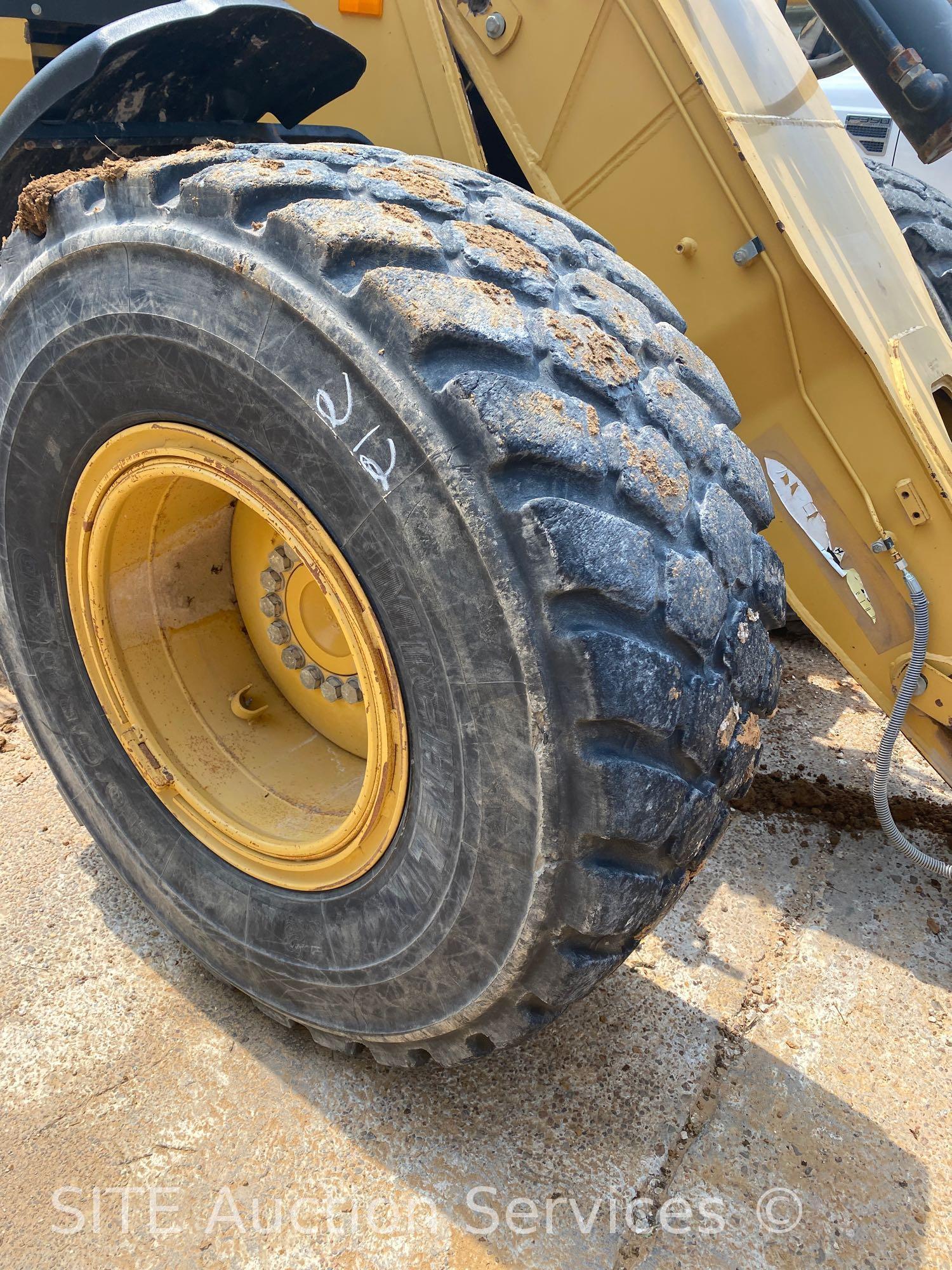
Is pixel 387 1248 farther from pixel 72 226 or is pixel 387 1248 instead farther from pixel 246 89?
pixel 246 89

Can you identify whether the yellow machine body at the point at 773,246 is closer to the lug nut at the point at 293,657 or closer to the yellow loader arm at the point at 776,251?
the yellow loader arm at the point at 776,251

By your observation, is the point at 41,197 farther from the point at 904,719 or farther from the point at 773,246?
the point at 904,719

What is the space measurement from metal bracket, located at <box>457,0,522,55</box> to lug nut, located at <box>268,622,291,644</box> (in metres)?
1.46

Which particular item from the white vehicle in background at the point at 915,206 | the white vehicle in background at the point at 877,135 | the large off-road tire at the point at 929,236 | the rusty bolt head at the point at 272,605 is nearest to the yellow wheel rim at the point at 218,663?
the rusty bolt head at the point at 272,605

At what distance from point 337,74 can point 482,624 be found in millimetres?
1410

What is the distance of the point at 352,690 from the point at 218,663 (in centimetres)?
39

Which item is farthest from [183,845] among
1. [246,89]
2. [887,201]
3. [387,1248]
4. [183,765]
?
[887,201]

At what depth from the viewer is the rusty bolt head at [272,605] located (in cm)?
196

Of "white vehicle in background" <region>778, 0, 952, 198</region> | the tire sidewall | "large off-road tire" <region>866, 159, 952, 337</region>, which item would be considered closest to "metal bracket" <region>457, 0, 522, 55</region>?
the tire sidewall

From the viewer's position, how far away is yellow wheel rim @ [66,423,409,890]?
1692mm

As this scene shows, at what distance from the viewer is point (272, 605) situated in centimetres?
196

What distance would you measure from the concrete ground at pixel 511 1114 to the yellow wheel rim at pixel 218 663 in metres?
0.40

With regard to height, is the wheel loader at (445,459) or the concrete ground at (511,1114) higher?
the wheel loader at (445,459)

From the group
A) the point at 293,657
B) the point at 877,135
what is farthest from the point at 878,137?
the point at 293,657
